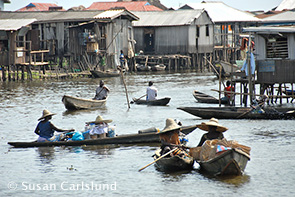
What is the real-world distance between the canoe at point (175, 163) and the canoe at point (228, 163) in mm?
246

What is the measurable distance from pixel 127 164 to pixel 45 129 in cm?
269

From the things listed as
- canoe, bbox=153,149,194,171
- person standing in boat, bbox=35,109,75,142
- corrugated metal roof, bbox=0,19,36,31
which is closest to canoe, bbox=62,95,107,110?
person standing in boat, bbox=35,109,75,142

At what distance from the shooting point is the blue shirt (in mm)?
14539

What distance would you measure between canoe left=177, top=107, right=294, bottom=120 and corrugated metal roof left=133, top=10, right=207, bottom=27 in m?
27.4

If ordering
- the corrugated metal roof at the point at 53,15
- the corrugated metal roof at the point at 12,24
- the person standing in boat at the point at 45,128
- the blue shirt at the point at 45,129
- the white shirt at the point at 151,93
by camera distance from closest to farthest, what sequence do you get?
1. the person standing in boat at the point at 45,128
2. the blue shirt at the point at 45,129
3. the white shirt at the point at 151,93
4. the corrugated metal roof at the point at 12,24
5. the corrugated metal roof at the point at 53,15

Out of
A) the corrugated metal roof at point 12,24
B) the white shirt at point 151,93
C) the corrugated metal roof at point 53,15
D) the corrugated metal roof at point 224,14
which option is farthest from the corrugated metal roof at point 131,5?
the white shirt at point 151,93

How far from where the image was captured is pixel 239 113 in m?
18.9

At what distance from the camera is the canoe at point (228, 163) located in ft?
36.8

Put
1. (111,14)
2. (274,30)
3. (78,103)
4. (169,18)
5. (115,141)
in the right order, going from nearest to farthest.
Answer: (115,141) → (274,30) → (78,103) → (111,14) → (169,18)

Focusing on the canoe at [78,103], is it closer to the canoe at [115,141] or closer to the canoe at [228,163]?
the canoe at [115,141]

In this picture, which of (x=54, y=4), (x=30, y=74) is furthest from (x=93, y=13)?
(x=54, y=4)

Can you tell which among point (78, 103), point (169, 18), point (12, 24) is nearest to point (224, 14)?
point (169, 18)

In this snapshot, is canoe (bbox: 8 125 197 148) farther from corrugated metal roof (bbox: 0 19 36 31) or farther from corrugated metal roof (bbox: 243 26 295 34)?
corrugated metal roof (bbox: 0 19 36 31)

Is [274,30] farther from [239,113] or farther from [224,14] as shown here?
[224,14]
